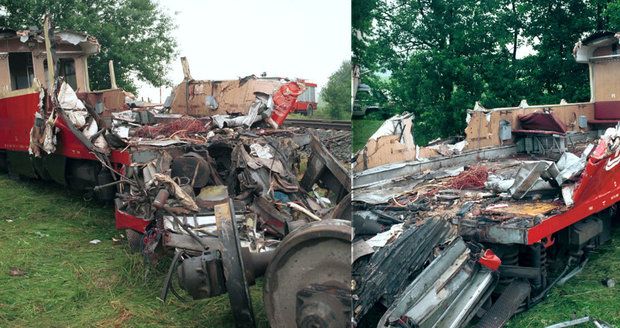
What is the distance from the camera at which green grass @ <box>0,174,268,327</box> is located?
2564 mm

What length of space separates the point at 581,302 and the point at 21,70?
214 inches

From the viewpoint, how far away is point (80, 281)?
3.00 m

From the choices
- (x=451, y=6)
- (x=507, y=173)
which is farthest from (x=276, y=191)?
(x=451, y=6)

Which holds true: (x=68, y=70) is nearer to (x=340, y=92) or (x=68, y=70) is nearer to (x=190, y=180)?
(x=190, y=180)

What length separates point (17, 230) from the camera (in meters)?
4.09

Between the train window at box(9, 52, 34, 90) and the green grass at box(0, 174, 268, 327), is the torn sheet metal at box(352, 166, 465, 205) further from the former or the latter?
the train window at box(9, 52, 34, 90)

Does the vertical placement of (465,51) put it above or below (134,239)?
above

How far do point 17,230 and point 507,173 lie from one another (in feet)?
10.6

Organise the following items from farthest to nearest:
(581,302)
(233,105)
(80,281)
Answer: (233,105) → (80,281) → (581,302)

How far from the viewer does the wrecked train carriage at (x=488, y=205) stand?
1.55 m

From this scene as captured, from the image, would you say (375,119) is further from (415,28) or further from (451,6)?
(451,6)

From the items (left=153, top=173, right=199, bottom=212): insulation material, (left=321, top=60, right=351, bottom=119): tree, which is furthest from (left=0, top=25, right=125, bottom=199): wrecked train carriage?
(left=321, top=60, right=351, bottom=119): tree

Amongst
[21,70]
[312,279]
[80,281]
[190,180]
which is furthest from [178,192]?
[21,70]

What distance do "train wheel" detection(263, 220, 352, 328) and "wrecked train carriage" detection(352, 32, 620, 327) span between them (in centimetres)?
11
